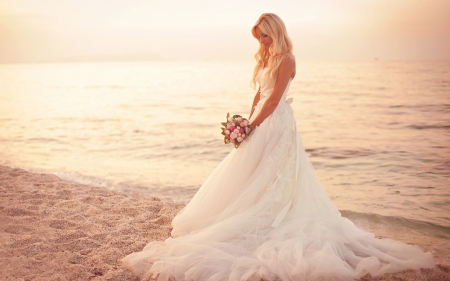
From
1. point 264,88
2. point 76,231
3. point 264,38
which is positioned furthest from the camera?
point 76,231

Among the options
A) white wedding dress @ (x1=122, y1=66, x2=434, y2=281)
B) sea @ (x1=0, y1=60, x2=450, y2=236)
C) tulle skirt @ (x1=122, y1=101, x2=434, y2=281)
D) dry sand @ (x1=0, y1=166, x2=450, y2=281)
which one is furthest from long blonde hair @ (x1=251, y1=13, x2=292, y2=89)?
sea @ (x1=0, y1=60, x2=450, y2=236)

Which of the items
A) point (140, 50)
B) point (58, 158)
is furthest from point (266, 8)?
point (140, 50)

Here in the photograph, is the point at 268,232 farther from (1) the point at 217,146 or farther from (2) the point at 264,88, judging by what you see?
(1) the point at 217,146

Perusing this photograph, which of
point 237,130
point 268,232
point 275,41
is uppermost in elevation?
point 275,41

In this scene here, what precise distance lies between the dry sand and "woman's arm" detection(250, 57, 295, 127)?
1.83 metres

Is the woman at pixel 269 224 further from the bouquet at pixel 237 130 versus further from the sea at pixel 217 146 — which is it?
the sea at pixel 217 146

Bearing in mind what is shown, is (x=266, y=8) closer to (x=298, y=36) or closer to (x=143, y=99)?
(x=298, y=36)

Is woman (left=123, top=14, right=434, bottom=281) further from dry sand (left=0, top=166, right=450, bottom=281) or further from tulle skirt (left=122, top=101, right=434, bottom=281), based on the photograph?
dry sand (left=0, top=166, right=450, bottom=281)

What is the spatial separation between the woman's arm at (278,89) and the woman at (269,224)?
10 mm

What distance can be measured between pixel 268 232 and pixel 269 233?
0.03 metres

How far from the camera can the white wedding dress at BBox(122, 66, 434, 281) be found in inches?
124

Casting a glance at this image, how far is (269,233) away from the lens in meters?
3.61

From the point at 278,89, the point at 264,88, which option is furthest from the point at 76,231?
the point at 278,89

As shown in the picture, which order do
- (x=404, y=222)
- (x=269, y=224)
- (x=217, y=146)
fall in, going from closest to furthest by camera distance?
(x=269, y=224) → (x=404, y=222) → (x=217, y=146)
